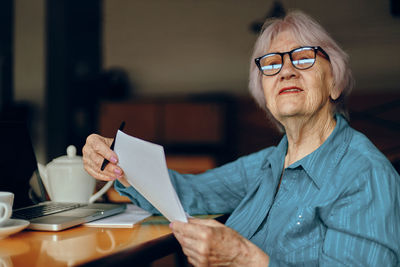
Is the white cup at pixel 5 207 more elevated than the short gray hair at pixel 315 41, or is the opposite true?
the short gray hair at pixel 315 41

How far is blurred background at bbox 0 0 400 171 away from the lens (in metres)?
4.04

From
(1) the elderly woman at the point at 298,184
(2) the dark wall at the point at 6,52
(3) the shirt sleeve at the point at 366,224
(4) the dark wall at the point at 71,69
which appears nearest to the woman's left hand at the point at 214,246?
(1) the elderly woman at the point at 298,184

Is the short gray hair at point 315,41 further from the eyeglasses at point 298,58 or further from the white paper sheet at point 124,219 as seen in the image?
the white paper sheet at point 124,219

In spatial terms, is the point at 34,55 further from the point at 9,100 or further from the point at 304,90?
the point at 304,90

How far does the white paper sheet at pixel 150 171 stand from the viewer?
94 centimetres

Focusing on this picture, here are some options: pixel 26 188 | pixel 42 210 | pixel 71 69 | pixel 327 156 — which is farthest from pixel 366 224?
pixel 71 69

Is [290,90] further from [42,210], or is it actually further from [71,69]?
[71,69]

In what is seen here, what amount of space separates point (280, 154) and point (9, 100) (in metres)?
4.27

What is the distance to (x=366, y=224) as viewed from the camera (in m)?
0.90

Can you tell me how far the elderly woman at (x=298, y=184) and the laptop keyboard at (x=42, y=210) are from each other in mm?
130

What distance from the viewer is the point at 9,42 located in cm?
482

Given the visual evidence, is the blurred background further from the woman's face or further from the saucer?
the saucer

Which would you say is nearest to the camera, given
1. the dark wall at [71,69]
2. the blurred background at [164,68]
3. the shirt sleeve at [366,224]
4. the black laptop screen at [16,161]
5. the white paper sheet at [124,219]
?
the shirt sleeve at [366,224]

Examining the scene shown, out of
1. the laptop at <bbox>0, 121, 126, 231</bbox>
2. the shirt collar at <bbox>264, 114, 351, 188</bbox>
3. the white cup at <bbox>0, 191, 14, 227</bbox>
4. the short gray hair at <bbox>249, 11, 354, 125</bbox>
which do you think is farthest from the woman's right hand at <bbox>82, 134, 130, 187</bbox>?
the short gray hair at <bbox>249, 11, 354, 125</bbox>
